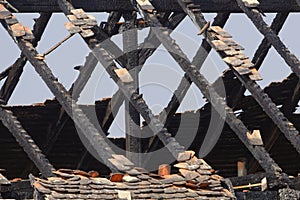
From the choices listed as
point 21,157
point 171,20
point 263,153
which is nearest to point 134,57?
point 171,20

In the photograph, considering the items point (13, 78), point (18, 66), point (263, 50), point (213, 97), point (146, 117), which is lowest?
point (146, 117)

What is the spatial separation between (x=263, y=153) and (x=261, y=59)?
Answer: 5.36m

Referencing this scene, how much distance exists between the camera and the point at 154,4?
74.7 feet

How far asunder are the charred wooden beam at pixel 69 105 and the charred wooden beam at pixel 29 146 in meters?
0.70

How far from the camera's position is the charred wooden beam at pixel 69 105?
1919 centimetres

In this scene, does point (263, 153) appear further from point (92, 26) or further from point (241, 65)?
point (92, 26)

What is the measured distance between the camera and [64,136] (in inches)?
1040

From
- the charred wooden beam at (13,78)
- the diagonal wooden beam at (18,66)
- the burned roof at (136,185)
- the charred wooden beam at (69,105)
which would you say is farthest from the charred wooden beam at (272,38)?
the charred wooden beam at (13,78)

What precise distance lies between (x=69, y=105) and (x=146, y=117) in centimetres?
115

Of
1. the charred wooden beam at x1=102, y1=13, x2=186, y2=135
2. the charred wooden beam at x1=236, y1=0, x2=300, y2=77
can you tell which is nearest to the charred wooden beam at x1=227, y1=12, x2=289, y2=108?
the charred wooden beam at x1=102, y1=13, x2=186, y2=135

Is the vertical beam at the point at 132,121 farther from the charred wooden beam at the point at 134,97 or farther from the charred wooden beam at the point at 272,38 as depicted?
the charred wooden beam at the point at 272,38

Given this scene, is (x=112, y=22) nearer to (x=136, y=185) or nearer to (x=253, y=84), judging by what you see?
(x=253, y=84)

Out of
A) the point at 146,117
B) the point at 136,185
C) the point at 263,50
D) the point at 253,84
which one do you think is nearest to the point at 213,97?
the point at 253,84

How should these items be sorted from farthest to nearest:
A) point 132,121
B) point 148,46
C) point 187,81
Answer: point 187,81
point 148,46
point 132,121
